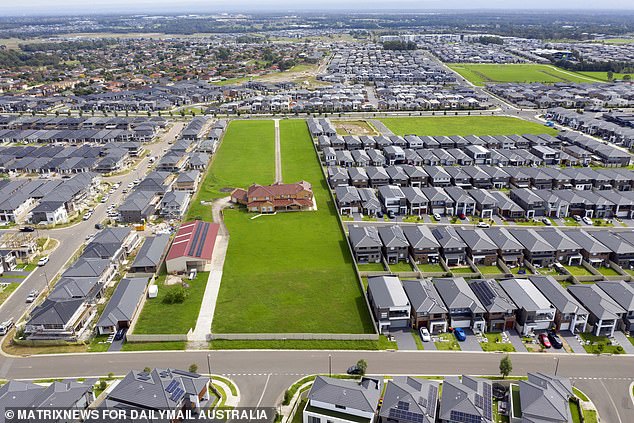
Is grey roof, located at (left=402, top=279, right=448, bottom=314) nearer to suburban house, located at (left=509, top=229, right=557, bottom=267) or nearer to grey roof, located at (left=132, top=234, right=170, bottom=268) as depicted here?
suburban house, located at (left=509, top=229, right=557, bottom=267)

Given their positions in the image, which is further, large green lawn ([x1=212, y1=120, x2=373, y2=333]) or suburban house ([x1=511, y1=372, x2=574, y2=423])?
large green lawn ([x1=212, y1=120, x2=373, y2=333])

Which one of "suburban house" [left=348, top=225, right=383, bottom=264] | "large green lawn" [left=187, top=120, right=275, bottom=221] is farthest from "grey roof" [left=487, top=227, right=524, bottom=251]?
"large green lawn" [left=187, top=120, right=275, bottom=221]

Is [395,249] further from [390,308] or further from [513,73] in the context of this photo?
[513,73]

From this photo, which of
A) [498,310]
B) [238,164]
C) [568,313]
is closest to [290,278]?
[498,310]

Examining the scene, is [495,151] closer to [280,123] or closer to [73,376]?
[280,123]

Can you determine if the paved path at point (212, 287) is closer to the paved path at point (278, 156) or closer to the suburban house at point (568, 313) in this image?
the paved path at point (278, 156)

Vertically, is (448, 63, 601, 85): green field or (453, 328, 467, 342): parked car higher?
(448, 63, 601, 85): green field
